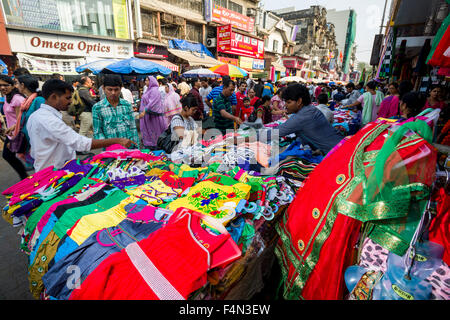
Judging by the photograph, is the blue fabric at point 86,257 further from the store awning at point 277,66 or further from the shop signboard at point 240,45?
the store awning at point 277,66

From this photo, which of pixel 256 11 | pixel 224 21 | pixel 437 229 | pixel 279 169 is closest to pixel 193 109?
pixel 279 169

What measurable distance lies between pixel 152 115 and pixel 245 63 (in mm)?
21691

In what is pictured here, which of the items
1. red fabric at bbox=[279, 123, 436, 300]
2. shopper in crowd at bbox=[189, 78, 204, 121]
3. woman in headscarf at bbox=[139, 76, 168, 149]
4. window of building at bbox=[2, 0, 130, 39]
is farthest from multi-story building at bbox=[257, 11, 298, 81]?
red fabric at bbox=[279, 123, 436, 300]

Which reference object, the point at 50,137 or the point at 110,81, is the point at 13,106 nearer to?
the point at 110,81

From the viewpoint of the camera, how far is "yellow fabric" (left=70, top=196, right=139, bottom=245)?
1.46 metres

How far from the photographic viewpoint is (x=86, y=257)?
4.33ft

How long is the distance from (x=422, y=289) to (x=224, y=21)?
2494cm

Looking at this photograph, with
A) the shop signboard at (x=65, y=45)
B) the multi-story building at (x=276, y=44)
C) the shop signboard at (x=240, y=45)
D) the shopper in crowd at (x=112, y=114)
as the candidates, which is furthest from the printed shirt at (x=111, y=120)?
the multi-story building at (x=276, y=44)

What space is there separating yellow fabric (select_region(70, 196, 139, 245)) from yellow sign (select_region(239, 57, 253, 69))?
2517 cm

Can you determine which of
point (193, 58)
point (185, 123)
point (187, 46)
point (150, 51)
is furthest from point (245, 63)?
point (185, 123)

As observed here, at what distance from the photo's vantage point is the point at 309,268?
5.10 ft

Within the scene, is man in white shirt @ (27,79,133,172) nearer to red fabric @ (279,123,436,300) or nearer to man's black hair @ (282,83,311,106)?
red fabric @ (279,123,436,300)

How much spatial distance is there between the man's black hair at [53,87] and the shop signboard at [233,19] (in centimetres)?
2188

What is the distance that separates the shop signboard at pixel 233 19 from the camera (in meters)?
20.6
